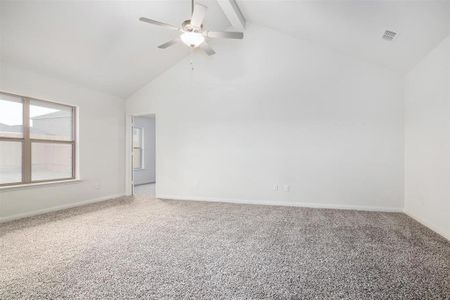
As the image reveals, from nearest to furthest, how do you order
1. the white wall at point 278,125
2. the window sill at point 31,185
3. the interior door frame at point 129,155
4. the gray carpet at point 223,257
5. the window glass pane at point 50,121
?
1. the gray carpet at point 223,257
2. the window sill at point 31,185
3. the window glass pane at point 50,121
4. the white wall at point 278,125
5. the interior door frame at point 129,155

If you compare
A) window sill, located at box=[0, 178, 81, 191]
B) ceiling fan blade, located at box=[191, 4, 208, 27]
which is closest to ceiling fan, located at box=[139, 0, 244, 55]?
ceiling fan blade, located at box=[191, 4, 208, 27]

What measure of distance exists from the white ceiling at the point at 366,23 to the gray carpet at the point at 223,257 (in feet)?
8.65

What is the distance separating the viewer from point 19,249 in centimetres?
261

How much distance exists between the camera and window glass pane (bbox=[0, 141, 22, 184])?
361 cm

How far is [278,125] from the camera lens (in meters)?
4.78

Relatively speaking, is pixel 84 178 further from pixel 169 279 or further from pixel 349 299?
pixel 349 299

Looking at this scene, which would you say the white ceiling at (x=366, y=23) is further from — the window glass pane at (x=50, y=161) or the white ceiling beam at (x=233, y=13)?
the window glass pane at (x=50, y=161)

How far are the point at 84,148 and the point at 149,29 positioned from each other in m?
2.78

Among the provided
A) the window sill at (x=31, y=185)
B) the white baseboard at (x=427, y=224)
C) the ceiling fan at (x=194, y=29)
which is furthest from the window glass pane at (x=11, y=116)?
the white baseboard at (x=427, y=224)

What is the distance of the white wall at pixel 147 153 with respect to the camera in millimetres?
7883

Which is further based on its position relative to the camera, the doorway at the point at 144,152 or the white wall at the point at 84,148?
the doorway at the point at 144,152

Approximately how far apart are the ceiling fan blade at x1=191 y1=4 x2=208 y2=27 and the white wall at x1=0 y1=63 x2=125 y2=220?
10.1ft

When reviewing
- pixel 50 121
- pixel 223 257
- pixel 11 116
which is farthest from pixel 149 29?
pixel 223 257

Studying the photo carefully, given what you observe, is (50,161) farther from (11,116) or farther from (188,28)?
(188,28)
